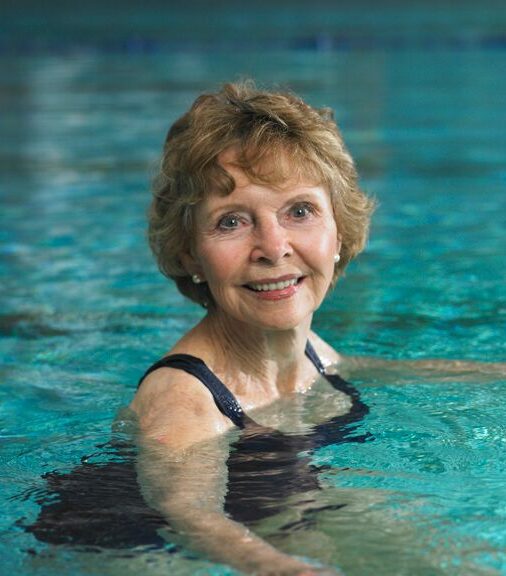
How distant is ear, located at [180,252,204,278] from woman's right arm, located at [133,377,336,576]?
13.8 inches

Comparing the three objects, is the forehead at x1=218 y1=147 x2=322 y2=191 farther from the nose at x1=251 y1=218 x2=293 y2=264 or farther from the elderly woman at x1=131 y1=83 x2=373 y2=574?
the nose at x1=251 y1=218 x2=293 y2=264

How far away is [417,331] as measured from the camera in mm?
5137

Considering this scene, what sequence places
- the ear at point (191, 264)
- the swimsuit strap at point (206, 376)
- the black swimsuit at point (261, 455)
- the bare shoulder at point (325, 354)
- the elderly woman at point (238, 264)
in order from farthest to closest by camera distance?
1. the bare shoulder at point (325, 354)
2. the ear at point (191, 264)
3. the swimsuit strap at point (206, 376)
4. the elderly woman at point (238, 264)
5. the black swimsuit at point (261, 455)

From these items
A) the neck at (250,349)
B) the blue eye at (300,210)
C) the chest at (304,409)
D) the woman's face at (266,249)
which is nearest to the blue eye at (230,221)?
the woman's face at (266,249)

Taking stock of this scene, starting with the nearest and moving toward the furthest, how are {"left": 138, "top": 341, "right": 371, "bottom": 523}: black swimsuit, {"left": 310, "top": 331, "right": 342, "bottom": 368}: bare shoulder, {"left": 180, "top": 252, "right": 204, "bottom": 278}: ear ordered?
{"left": 138, "top": 341, "right": 371, "bottom": 523}: black swimsuit < {"left": 180, "top": 252, "right": 204, "bottom": 278}: ear < {"left": 310, "top": 331, "right": 342, "bottom": 368}: bare shoulder

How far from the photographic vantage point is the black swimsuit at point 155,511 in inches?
113

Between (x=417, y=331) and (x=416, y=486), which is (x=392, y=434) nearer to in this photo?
(x=416, y=486)

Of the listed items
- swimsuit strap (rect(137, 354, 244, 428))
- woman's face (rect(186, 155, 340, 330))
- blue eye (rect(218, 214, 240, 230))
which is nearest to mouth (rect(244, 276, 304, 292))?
woman's face (rect(186, 155, 340, 330))

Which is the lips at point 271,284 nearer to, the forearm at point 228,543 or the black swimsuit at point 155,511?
the black swimsuit at point 155,511

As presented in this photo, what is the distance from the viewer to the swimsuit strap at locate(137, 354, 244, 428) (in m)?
3.29

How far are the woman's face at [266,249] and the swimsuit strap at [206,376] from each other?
0.17m

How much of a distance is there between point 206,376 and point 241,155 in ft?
2.04

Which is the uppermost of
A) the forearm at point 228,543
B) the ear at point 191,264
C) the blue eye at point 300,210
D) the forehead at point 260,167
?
the forehead at point 260,167

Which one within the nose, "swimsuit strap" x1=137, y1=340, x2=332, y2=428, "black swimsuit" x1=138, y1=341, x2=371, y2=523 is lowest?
"black swimsuit" x1=138, y1=341, x2=371, y2=523
